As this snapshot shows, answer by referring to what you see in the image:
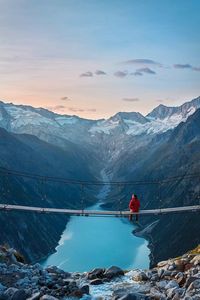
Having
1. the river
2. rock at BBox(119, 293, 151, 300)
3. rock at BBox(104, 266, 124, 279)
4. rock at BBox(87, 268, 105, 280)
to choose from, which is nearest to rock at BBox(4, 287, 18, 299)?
rock at BBox(119, 293, 151, 300)

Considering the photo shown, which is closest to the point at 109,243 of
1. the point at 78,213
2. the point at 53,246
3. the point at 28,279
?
the point at 53,246

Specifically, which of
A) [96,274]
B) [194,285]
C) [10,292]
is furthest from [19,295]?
[96,274]

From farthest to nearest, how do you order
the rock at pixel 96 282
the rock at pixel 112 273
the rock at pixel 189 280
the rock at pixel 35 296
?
the rock at pixel 112 273 → the rock at pixel 96 282 → the rock at pixel 189 280 → the rock at pixel 35 296

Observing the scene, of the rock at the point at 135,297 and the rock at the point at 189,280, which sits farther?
the rock at the point at 189,280

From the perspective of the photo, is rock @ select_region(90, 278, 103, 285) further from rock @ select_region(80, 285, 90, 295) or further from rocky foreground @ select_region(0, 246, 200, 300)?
rock @ select_region(80, 285, 90, 295)

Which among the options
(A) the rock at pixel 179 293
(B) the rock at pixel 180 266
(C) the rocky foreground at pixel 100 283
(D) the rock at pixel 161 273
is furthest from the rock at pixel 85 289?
(B) the rock at pixel 180 266

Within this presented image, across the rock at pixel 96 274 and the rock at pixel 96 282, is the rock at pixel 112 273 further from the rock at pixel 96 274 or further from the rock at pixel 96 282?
the rock at pixel 96 282

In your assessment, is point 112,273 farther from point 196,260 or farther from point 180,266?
point 196,260
